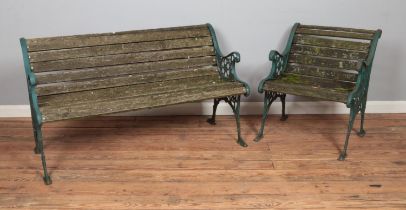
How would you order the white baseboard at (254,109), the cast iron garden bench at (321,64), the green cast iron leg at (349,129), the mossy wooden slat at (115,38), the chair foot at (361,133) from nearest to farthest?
1. the mossy wooden slat at (115,38)
2. the green cast iron leg at (349,129)
3. the cast iron garden bench at (321,64)
4. the chair foot at (361,133)
5. the white baseboard at (254,109)

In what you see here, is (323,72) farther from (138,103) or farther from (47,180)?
(47,180)

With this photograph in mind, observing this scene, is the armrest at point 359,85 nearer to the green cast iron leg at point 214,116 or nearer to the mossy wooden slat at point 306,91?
the mossy wooden slat at point 306,91

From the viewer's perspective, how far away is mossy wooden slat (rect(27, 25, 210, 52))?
126 inches

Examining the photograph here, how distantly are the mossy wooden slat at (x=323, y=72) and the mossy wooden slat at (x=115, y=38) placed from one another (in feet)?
2.46

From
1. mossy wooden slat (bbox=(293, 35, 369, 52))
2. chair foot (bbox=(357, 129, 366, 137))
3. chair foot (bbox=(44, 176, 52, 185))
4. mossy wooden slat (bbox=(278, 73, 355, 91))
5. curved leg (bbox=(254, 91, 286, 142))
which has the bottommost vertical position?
chair foot (bbox=(357, 129, 366, 137))

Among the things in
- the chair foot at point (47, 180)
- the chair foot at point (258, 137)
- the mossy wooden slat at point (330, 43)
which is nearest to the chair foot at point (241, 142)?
the chair foot at point (258, 137)

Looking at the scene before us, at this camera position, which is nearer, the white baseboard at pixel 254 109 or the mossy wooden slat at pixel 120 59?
the mossy wooden slat at pixel 120 59

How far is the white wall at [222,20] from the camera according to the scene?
3.76 m

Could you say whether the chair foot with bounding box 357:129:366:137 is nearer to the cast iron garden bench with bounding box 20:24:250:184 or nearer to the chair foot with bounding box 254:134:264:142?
the chair foot with bounding box 254:134:264:142

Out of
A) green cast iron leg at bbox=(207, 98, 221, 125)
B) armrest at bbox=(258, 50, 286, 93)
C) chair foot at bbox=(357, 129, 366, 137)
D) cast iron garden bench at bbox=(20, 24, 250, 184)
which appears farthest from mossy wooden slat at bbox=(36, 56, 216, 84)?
chair foot at bbox=(357, 129, 366, 137)

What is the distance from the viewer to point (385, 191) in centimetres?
290

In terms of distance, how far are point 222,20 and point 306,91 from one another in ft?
3.18

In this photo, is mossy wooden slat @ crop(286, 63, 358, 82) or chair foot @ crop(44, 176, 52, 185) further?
mossy wooden slat @ crop(286, 63, 358, 82)

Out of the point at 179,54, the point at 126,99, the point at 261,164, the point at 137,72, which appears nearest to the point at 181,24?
the point at 179,54
